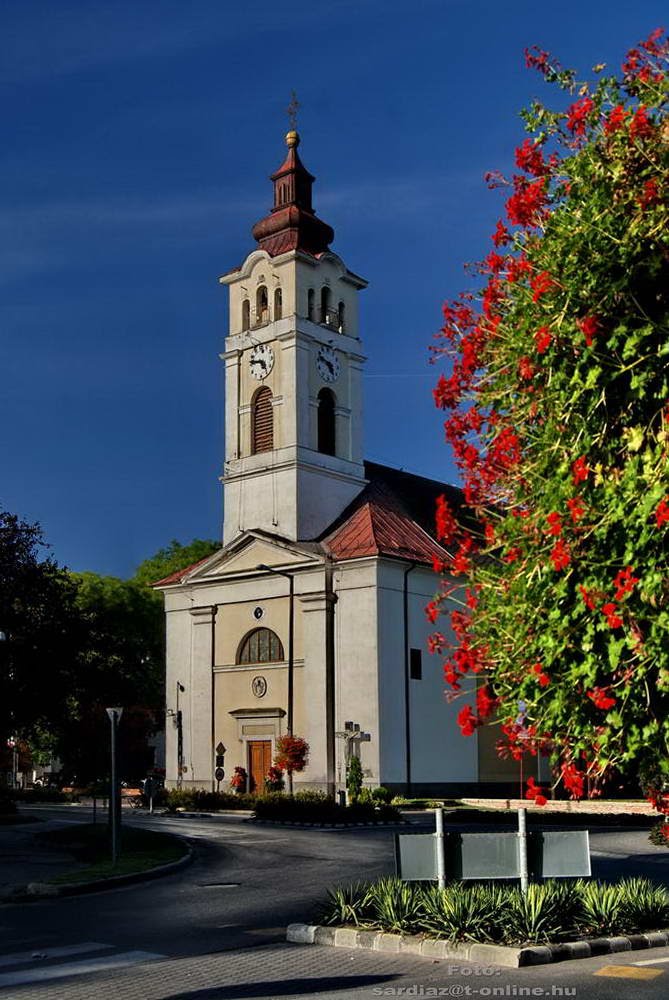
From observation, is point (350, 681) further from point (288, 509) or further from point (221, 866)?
point (221, 866)

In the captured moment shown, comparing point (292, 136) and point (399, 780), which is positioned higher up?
point (292, 136)

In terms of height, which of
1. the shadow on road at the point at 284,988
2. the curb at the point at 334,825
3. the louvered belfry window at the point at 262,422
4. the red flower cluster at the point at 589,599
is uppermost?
the louvered belfry window at the point at 262,422

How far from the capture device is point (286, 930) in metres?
12.6

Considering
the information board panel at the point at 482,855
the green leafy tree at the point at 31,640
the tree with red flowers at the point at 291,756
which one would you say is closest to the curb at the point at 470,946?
the information board panel at the point at 482,855

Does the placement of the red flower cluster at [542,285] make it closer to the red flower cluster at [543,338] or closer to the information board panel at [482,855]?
the red flower cluster at [543,338]

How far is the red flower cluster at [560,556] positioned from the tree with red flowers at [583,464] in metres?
0.02

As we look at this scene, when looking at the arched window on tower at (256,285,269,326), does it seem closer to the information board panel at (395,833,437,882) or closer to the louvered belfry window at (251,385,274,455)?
the louvered belfry window at (251,385,274,455)

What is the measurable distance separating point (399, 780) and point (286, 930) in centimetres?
3216

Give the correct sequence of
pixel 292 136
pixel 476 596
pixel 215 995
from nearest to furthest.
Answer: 1. pixel 476 596
2. pixel 215 995
3. pixel 292 136

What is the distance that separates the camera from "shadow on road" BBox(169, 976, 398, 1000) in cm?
931

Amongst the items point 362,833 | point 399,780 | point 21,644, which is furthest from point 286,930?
point 399,780

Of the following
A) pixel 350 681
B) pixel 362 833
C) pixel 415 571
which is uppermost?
pixel 415 571

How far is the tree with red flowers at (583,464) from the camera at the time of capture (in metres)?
6.72

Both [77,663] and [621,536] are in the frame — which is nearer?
[621,536]
